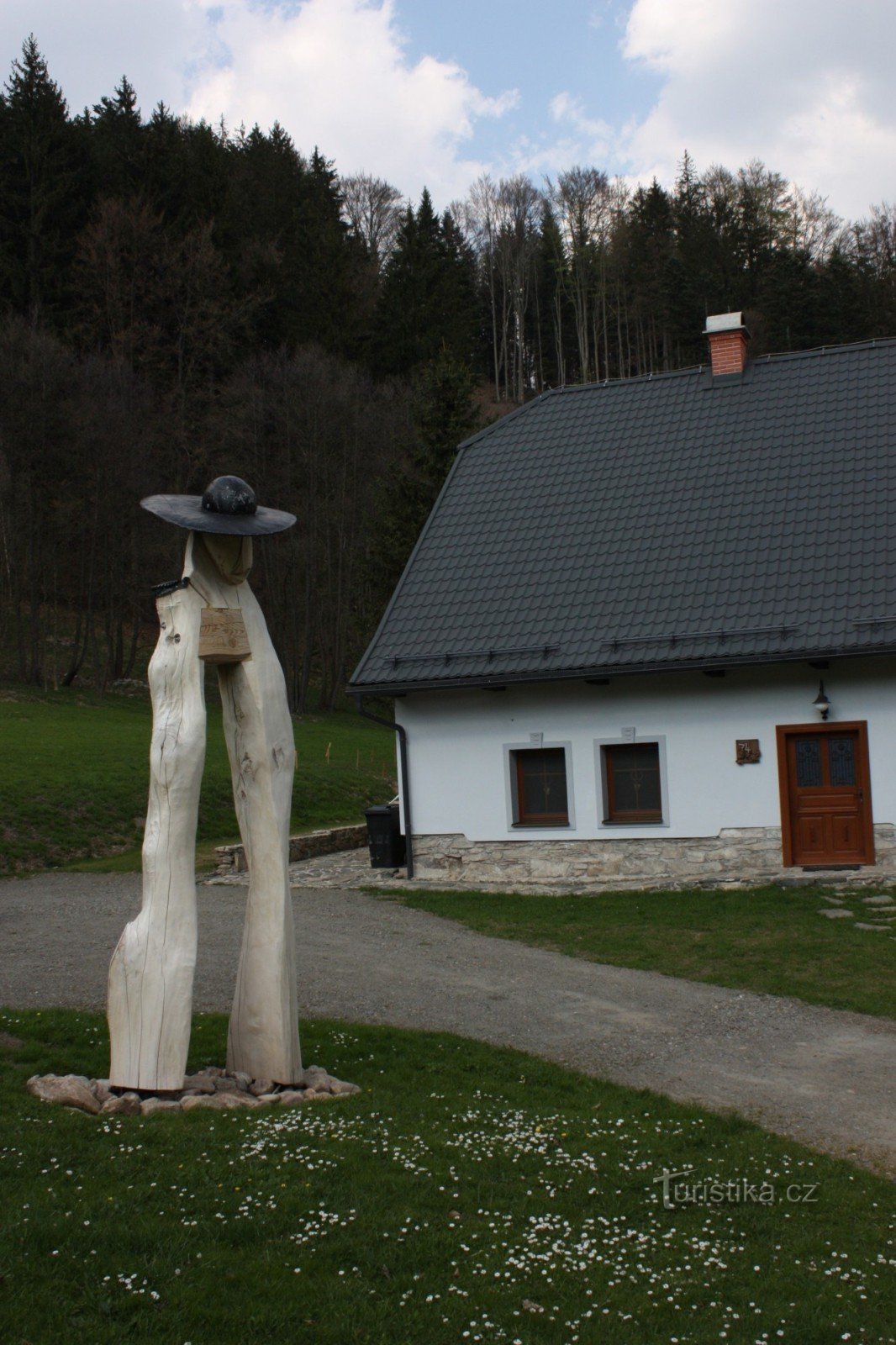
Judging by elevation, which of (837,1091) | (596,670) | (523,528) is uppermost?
(523,528)

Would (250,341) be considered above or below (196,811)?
above

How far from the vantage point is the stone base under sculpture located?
6449mm

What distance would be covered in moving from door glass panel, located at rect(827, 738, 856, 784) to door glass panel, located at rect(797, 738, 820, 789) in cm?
15

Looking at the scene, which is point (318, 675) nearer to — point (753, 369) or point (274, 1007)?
point (753, 369)

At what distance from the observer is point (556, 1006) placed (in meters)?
9.88

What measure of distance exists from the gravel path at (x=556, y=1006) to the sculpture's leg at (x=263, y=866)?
2.12 m

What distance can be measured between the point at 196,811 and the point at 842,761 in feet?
34.3

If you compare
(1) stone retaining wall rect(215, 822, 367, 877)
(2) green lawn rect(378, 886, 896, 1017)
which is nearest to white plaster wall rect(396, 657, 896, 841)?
(2) green lawn rect(378, 886, 896, 1017)

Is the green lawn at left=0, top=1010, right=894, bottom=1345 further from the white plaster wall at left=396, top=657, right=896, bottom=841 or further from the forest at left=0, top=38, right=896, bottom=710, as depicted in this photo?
the forest at left=0, top=38, right=896, bottom=710

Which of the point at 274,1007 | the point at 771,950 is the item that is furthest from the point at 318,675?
the point at 274,1007

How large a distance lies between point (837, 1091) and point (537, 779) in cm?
926

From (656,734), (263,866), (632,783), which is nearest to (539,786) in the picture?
(632,783)

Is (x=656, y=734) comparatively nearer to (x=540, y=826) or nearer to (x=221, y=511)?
(x=540, y=826)

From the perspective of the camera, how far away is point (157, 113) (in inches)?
1826
